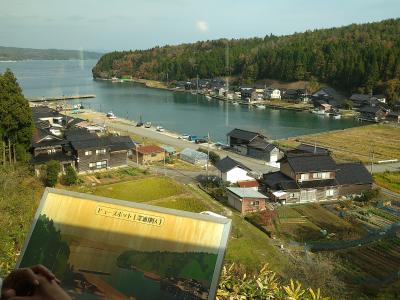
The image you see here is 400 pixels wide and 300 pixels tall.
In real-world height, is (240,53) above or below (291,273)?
above

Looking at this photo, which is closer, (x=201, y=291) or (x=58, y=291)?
(x=58, y=291)

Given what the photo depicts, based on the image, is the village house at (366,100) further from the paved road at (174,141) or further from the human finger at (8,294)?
the human finger at (8,294)

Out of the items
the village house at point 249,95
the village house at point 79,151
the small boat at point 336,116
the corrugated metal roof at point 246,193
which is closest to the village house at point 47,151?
the village house at point 79,151

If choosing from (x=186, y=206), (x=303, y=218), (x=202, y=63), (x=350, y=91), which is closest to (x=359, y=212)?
(x=303, y=218)

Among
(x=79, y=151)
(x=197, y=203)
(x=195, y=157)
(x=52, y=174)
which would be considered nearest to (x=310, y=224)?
(x=197, y=203)

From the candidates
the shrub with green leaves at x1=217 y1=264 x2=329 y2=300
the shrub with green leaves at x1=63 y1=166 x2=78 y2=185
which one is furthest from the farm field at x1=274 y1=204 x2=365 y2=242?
the shrub with green leaves at x1=63 y1=166 x2=78 y2=185

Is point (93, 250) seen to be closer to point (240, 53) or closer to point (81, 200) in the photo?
point (81, 200)

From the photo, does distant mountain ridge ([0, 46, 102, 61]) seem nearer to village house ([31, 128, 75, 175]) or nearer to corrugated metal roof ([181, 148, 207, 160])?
corrugated metal roof ([181, 148, 207, 160])

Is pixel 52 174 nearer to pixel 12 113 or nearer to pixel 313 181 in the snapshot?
pixel 12 113
